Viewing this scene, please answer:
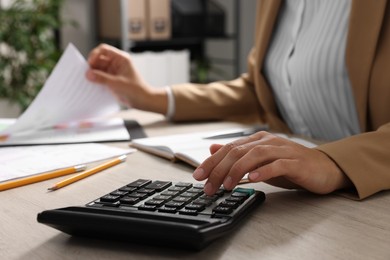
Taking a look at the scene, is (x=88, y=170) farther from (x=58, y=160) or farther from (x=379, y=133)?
(x=379, y=133)

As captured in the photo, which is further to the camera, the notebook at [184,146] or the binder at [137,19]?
the binder at [137,19]

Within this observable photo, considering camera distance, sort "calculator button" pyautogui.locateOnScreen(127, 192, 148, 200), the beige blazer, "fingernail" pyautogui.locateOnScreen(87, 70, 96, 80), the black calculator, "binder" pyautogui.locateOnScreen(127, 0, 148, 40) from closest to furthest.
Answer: the black calculator → "calculator button" pyautogui.locateOnScreen(127, 192, 148, 200) → the beige blazer → "fingernail" pyautogui.locateOnScreen(87, 70, 96, 80) → "binder" pyautogui.locateOnScreen(127, 0, 148, 40)

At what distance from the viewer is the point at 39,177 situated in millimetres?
727

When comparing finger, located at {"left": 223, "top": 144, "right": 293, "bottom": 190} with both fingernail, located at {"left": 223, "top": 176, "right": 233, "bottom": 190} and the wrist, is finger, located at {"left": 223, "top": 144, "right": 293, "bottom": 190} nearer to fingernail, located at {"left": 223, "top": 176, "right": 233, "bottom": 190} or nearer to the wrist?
fingernail, located at {"left": 223, "top": 176, "right": 233, "bottom": 190}

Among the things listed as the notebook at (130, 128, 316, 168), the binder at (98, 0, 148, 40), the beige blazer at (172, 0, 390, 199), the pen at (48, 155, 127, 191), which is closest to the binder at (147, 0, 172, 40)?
the binder at (98, 0, 148, 40)

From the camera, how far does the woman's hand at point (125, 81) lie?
119 centimetres

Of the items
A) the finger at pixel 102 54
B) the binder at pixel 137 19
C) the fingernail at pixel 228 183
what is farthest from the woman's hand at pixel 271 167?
the binder at pixel 137 19

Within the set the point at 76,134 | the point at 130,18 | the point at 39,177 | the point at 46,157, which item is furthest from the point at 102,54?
the point at 130,18

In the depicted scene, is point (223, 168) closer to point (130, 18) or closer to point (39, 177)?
point (39, 177)

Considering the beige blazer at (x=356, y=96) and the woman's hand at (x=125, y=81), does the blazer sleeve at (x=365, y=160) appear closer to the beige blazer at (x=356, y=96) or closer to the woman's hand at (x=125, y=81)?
the beige blazer at (x=356, y=96)

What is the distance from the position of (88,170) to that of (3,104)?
94.7 inches

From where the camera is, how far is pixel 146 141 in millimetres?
929

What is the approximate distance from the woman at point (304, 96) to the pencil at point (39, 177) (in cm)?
21

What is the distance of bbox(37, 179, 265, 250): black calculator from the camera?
0.47 m
